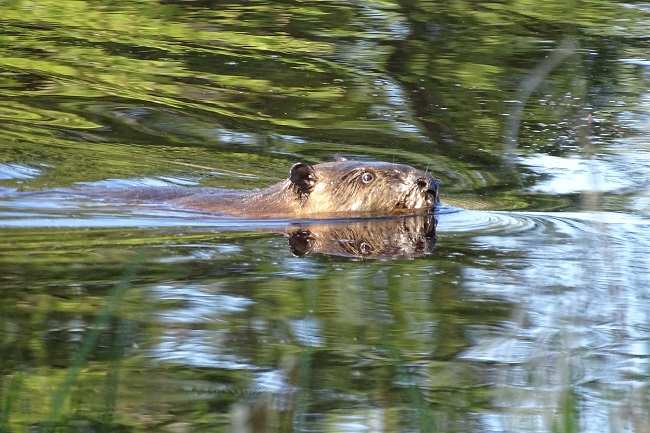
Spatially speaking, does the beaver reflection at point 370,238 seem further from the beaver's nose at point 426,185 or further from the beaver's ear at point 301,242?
the beaver's nose at point 426,185

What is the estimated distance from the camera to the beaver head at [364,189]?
766 centimetres

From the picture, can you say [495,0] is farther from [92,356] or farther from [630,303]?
[92,356]

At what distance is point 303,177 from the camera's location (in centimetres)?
777

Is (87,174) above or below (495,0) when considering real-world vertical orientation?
below

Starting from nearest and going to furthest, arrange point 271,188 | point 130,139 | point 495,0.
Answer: point 271,188 < point 130,139 < point 495,0

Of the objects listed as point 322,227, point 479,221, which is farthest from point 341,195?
point 479,221

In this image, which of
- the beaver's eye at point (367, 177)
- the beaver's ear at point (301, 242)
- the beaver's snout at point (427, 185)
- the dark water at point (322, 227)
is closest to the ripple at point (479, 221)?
the dark water at point (322, 227)

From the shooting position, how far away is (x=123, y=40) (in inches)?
524

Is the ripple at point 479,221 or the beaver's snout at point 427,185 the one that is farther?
the beaver's snout at point 427,185

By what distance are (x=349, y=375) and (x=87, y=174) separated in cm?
539

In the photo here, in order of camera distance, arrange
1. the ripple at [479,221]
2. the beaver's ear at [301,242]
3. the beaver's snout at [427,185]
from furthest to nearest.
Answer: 1. the beaver's snout at [427,185]
2. the ripple at [479,221]
3. the beaver's ear at [301,242]

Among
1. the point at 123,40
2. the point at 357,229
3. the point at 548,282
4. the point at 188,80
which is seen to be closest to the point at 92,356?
the point at 548,282

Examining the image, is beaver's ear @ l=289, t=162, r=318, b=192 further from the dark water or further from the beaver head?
the dark water

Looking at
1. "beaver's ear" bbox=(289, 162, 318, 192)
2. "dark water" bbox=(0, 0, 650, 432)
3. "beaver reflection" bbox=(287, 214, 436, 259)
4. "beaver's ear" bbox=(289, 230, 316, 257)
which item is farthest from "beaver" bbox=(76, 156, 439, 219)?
"beaver's ear" bbox=(289, 230, 316, 257)
